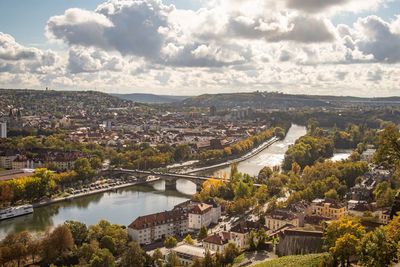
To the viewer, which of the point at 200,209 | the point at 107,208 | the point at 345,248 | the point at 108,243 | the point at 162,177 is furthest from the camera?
the point at 162,177

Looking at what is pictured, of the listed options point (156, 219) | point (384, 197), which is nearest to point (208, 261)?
point (156, 219)

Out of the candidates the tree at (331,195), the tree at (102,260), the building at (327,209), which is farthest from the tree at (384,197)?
the tree at (102,260)

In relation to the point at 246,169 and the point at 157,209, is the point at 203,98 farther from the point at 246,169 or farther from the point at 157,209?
the point at 157,209

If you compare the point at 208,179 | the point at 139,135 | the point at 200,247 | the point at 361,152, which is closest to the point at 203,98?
the point at 139,135

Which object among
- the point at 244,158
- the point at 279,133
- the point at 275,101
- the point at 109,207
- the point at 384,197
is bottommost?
the point at 244,158

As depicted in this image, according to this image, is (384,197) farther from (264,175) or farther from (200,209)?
(264,175)

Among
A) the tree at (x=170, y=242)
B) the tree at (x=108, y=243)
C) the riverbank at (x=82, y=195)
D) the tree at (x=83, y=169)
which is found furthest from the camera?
the tree at (x=83, y=169)

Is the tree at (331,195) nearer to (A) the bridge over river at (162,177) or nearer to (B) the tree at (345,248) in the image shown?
(A) the bridge over river at (162,177)
